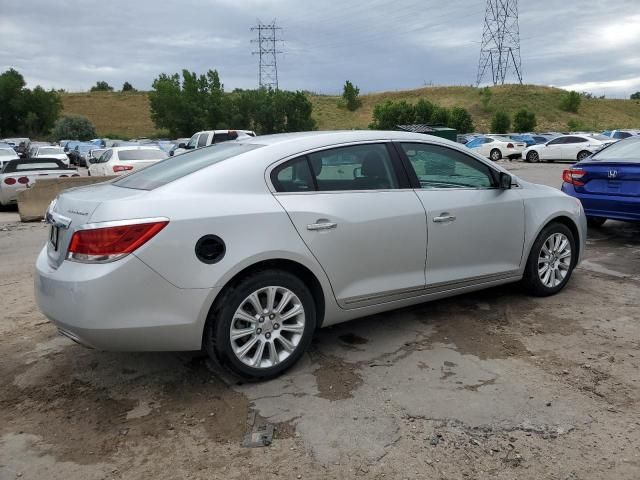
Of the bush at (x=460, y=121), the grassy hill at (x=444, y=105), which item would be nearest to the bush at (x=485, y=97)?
the grassy hill at (x=444, y=105)

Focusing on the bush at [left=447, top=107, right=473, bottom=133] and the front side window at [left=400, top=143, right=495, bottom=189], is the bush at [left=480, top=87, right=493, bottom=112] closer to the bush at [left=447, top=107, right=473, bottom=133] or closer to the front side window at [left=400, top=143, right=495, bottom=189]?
the bush at [left=447, top=107, right=473, bottom=133]

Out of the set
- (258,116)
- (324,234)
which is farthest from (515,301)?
(258,116)

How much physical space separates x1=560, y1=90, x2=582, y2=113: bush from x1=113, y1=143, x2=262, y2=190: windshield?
88.6 meters

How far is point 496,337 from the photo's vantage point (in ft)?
14.4

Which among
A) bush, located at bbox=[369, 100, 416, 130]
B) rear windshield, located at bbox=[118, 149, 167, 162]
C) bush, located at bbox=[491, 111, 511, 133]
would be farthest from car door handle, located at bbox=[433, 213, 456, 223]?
bush, located at bbox=[491, 111, 511, 133]

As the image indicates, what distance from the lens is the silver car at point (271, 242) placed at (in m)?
3.26

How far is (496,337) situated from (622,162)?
13.7 feet

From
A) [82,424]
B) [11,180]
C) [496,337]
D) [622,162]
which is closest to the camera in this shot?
[82,424]

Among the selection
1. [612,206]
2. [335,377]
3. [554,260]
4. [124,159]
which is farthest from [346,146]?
[124,159]

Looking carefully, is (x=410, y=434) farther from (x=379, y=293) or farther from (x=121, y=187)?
(x=121, y=187)

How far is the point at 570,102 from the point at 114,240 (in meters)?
90.5

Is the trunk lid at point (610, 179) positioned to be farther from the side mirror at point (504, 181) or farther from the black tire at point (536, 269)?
the side mirror at point (504, 181)

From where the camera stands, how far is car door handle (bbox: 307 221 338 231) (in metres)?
3.75

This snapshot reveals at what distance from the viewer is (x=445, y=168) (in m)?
4.65
